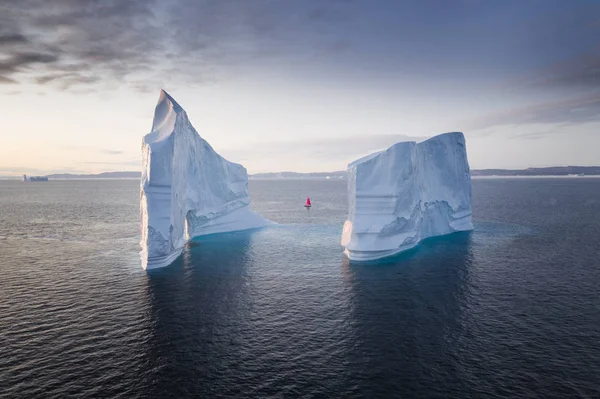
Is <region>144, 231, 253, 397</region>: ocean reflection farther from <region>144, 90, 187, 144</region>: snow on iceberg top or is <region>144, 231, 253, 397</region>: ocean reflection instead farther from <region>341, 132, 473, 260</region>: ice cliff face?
<region>144, 90, 187, 144</region>: snow on iceberg top

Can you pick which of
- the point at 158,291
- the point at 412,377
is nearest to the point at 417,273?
the point at 412,377

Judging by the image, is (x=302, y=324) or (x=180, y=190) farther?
(x=180, y=190)

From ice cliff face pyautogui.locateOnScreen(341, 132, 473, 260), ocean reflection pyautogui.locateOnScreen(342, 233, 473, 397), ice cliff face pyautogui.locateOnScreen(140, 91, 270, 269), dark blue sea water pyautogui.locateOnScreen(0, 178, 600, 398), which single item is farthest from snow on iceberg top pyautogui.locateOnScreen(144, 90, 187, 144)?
ocean reflection pyautogui.locateOnScreen(342, 233, 473, 397)

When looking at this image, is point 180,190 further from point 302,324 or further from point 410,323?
point 410,323

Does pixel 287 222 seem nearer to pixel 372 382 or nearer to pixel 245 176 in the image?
pixel 245 176

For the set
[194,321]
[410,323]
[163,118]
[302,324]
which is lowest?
[410,323]

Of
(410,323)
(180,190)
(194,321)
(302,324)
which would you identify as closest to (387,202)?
(410,323)
